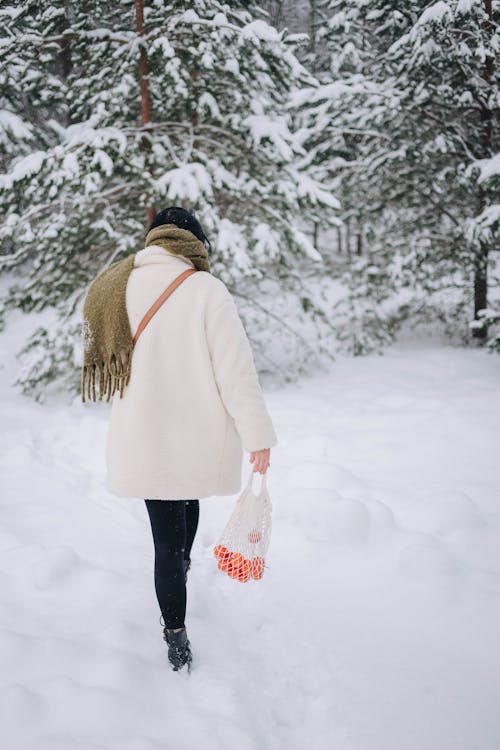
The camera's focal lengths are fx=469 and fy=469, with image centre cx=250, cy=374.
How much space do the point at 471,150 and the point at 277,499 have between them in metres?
8.14

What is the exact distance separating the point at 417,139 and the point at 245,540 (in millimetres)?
8383

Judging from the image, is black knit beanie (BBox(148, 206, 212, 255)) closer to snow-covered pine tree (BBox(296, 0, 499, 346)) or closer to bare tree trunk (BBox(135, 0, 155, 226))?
bare tree trunk (BBox(135, 0, 155, 226))

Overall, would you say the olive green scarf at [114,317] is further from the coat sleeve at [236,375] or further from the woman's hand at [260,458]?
the woman's hand at [260,458]

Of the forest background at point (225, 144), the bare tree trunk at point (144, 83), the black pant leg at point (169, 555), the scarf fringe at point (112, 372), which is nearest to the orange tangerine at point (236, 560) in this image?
the black pant leg at point (169, 555)

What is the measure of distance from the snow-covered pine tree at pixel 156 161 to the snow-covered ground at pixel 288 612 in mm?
2720

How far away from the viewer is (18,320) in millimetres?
10328

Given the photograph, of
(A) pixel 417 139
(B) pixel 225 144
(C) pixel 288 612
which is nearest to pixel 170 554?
(C) pixel 288 612

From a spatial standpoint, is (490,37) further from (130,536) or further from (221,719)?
(221,719)

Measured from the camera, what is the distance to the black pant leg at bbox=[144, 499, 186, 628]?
208 cm

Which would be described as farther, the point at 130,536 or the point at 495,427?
the point at 495,427

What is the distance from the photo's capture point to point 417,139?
326 inches

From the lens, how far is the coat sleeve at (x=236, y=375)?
197 cm

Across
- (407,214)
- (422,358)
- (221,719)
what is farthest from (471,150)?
(221,719)

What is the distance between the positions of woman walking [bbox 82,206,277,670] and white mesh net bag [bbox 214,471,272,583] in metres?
0.21
